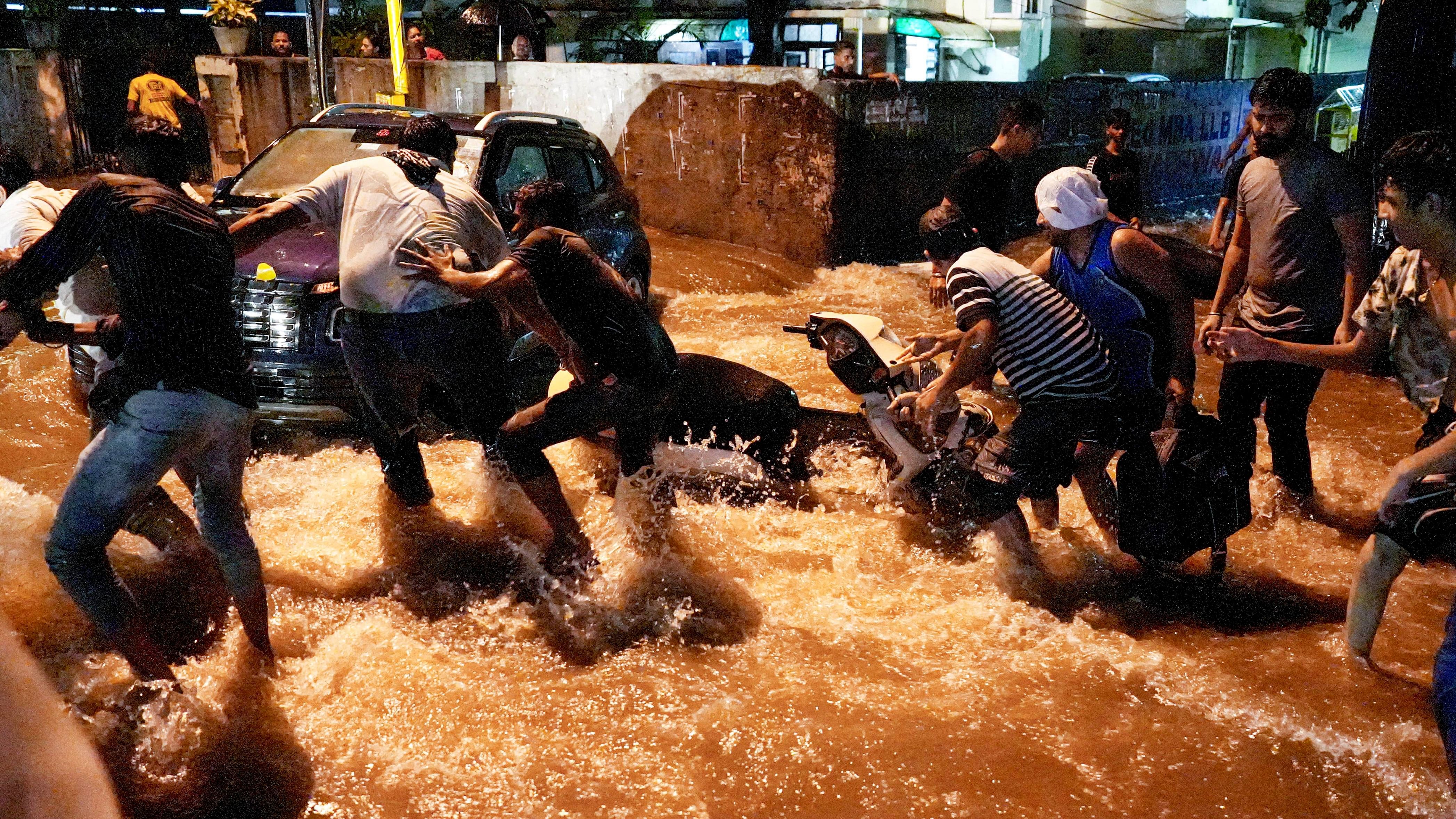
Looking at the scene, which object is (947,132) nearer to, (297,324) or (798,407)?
(798,407)

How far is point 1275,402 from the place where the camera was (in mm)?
5352

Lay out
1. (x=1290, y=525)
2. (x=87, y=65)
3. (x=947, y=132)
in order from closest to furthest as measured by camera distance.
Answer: (x=1290, y=525)
(x=947, y=132)
(x=87, y=65)

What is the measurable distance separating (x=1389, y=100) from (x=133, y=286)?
8897 mm

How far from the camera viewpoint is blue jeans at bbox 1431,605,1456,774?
9.19ft

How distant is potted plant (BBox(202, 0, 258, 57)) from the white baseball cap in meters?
14.5

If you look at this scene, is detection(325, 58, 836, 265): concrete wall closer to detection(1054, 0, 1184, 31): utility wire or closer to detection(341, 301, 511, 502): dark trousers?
detection(341, 301, 511, 502): dark trousers

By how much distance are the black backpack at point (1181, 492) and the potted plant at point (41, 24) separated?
1985cm

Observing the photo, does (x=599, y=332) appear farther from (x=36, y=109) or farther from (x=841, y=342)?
(x=36, y=109)

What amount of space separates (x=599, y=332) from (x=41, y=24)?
18.8 meters

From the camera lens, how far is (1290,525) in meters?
5.59

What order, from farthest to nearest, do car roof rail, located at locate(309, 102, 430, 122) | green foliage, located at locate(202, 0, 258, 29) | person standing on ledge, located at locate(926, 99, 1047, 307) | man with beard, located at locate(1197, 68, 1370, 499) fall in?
green foliage, located at locate(202, 0, 258, 29)
car roof rail, located at locate(309, 102, 430, 122)
person standing on ledge, located at locate(926, 99, 1047, 307)
man with beard, located at locate(1197, 68, 1370, 499)

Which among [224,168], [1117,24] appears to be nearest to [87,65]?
[224,168]

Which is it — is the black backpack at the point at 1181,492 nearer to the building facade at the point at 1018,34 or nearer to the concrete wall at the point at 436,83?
the concrete wall at the point at 436,83

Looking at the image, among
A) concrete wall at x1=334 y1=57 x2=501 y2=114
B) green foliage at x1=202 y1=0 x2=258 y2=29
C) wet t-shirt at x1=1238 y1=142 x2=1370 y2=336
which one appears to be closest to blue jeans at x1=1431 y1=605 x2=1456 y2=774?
wet t-shirt at x1=1238 y1=142 x2=1370 y2=336
